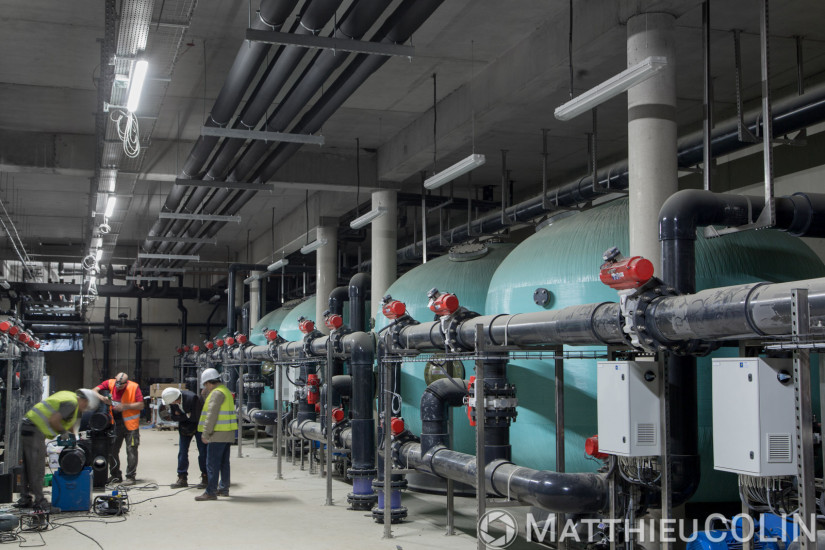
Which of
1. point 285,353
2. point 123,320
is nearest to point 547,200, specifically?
point 285,353

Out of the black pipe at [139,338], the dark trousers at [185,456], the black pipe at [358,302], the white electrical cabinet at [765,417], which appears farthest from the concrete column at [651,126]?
the black pipe at [139,338]

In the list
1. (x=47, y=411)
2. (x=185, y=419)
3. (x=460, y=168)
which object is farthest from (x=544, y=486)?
(x=185, y=419)

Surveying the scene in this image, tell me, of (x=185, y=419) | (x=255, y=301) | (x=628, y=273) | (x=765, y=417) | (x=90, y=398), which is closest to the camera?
(x=765, y=417)

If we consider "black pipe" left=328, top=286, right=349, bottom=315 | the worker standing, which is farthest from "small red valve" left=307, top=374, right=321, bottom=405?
the worker standing

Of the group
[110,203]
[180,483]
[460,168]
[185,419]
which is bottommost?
[180,483]

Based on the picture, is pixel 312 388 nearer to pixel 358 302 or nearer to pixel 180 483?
pixel 358 302

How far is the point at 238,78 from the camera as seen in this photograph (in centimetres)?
955

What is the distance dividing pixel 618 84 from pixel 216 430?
22.5 feet

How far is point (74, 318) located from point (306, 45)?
27638 millimetres

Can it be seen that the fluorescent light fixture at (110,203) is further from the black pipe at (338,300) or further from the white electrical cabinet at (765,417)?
the white electrical cabinet at (765,417)

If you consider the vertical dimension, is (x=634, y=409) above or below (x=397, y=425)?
above

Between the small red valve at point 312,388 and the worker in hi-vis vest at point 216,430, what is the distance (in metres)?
2.32

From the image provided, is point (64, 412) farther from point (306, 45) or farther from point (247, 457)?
point (247, 457)

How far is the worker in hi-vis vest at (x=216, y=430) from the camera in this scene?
10.8 metres
